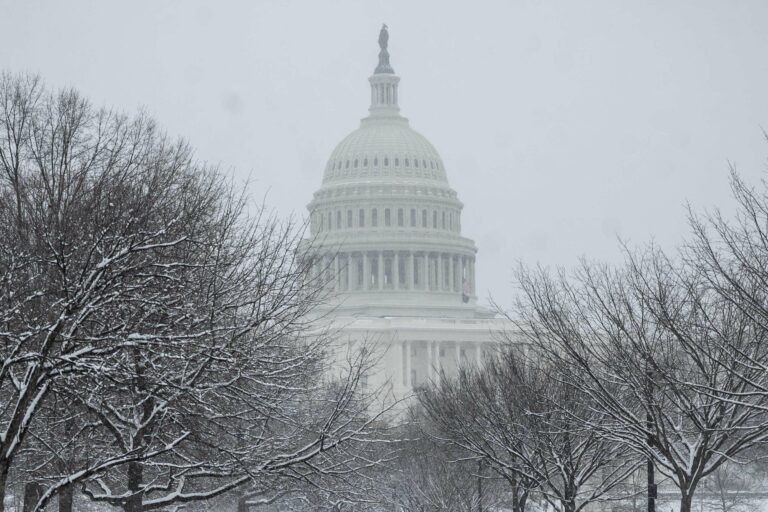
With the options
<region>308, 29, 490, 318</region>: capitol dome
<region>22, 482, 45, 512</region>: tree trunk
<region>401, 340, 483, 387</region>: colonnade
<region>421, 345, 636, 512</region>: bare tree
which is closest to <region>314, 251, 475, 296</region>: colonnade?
<region>308, 29, 490, 318</region>: capitol dome

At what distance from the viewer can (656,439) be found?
23266 millimetres

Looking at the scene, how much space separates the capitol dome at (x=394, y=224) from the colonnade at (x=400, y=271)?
11 centimetres

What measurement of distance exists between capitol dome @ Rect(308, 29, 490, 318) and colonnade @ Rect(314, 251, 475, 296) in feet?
0.38

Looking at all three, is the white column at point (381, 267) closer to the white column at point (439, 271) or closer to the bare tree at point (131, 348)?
the white column at point (439, 271)

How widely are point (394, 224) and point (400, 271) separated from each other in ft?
19.3

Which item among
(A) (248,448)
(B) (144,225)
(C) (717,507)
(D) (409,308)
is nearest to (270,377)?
(A) (248,448)

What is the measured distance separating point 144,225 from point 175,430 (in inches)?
165

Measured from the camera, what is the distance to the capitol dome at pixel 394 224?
16825 centimetres

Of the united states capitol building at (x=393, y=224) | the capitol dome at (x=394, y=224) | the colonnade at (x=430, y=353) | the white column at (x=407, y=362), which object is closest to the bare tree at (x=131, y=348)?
the white column at (x=407, y=362)

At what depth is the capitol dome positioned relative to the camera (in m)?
168

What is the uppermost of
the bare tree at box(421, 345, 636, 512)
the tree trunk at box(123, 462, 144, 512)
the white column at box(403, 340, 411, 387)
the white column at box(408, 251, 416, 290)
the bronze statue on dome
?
the bronze statue on dome

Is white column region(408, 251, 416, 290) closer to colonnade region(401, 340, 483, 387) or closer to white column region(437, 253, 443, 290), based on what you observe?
white column region(437, 253, 443, 290)

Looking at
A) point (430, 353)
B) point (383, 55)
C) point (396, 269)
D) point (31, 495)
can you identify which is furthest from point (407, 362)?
point (31, 495)

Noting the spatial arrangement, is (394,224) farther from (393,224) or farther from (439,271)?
(439,271)
